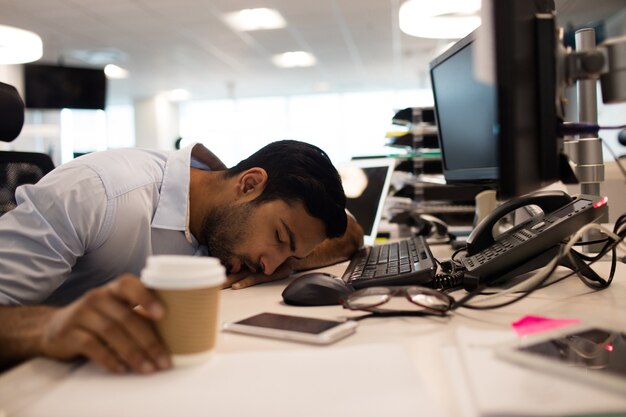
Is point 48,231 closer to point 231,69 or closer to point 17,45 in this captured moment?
point 17,45

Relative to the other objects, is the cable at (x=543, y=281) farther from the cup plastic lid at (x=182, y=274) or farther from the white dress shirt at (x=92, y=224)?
the white dress shirt at (x=92, y=224)

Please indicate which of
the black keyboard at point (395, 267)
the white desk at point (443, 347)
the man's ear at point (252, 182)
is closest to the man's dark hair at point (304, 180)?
the man's ear at point (252, 182)

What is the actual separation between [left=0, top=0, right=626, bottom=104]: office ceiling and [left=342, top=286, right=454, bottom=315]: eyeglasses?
3.44 metres

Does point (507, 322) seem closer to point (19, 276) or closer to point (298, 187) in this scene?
point (298, 187)

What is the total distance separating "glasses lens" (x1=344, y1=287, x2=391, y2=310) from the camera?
0.73 m

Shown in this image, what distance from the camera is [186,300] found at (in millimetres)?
480

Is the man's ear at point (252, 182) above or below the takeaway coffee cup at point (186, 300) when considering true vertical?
above

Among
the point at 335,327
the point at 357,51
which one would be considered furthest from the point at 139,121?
the point at 335,327

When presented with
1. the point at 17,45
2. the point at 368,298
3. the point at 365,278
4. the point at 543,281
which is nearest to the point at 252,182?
the point at 365,278

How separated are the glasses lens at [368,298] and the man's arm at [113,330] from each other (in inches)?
12.5

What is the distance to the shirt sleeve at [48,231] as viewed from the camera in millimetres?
786

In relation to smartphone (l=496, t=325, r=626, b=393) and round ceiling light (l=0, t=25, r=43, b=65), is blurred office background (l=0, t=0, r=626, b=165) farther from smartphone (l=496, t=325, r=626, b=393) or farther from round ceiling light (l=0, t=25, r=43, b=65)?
smartphone (l=496, t=325, r=626, b=393)

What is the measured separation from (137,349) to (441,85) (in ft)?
4.20

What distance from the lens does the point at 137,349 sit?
1.67 ft
